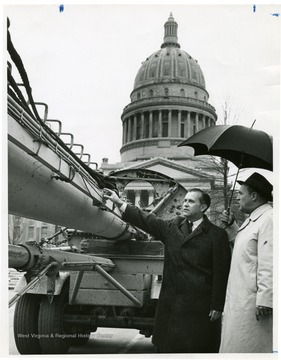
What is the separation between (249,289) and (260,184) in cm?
85

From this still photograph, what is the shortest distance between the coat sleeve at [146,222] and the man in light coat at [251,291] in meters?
0.63

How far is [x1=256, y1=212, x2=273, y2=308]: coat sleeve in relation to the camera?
3902 mm

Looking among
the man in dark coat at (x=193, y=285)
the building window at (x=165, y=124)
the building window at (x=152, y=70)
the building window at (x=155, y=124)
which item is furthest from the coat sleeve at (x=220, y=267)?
the building window at (x=152, y=70)

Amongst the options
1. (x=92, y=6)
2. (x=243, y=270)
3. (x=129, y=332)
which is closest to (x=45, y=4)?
(x=92, y=6)

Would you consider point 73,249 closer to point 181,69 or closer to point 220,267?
point 220,267

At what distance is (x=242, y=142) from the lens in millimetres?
4570

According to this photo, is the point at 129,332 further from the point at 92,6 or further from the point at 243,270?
the point at 92,6

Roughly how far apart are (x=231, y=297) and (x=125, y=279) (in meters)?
2.98

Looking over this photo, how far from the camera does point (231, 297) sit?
4.20m

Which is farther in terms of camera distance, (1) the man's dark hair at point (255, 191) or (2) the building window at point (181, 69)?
(2) the building window at point (181, 69)

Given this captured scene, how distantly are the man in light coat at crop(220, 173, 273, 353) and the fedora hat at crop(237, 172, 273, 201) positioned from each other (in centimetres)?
2

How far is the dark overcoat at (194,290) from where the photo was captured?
14.2 feet

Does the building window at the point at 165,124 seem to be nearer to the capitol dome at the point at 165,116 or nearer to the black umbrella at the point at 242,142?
the capitol dome at the point at 165,116

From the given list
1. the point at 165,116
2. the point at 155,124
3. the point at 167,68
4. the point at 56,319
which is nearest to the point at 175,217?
the point at 56,319
